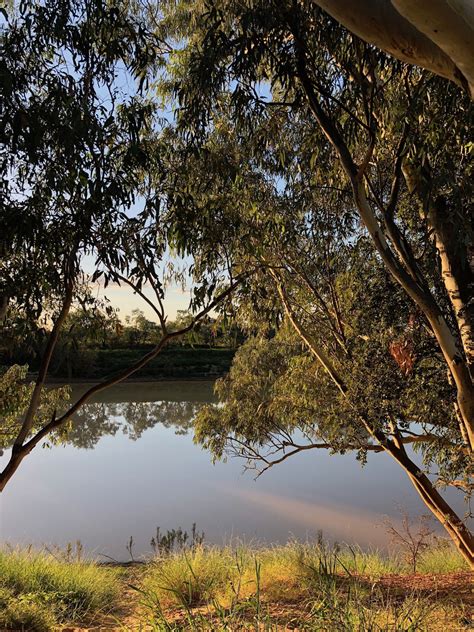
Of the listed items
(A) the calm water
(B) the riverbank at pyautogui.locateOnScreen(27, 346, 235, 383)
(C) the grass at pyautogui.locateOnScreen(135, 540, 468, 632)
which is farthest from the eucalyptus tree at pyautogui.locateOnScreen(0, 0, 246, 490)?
(B) the riverbank at pyautogui.locateOnScreen(27, 346, 235, 383)

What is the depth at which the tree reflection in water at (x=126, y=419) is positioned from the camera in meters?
11.5

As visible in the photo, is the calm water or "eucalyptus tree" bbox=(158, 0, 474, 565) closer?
"eucalyptus tree" bbox=(158, 0, 474, 565)

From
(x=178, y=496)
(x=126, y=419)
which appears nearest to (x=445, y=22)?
(x=178, y=496)

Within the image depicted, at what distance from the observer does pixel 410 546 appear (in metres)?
4.68

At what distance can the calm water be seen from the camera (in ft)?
21.1

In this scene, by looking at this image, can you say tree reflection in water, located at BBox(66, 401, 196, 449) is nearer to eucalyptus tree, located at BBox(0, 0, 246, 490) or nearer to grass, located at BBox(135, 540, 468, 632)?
grass, located at BBox(135, 540, 468, 632)

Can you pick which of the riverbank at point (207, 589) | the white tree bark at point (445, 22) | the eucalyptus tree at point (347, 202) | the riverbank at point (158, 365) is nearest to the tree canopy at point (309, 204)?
the eucalyptus tree at point (347, 202)

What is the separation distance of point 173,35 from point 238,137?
3.09ft

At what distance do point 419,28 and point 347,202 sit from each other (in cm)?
325

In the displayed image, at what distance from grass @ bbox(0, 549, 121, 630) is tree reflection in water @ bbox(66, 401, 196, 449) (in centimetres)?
704

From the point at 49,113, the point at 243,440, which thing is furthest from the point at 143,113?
the point at 243,440

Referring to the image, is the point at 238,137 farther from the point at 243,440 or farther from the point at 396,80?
the point at 243,440

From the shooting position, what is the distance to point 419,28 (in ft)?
4.04

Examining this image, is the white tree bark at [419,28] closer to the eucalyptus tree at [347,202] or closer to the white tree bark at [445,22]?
the white tree bark at [445,22]
